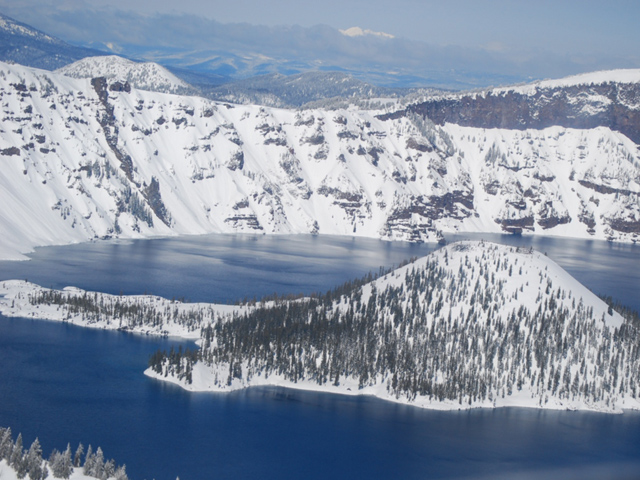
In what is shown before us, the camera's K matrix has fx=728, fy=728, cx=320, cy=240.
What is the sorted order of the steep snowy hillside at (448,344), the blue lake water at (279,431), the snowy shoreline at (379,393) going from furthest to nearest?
the steep snowy hillside at (448,344) < the snowy shoreline at (379,393) < the blue lake water at (279,431)

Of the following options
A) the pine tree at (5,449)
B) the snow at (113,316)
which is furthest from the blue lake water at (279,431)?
the snow at (113,316)

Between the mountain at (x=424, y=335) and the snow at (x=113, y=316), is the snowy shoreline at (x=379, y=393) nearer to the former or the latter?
the mountain at (x=424, y=335)

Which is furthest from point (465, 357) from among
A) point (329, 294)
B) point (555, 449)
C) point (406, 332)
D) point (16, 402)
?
point (16, 402)

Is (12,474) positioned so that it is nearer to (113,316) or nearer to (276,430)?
(276,430)

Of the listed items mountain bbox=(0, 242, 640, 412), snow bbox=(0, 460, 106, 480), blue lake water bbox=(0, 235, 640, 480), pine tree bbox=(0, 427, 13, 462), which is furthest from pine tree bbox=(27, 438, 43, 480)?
mountain bbox=(0, 242, 640, 412)

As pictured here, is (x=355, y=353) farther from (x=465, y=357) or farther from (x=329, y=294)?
(x=329, y=294)

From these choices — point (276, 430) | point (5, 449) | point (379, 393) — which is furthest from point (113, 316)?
point (5, 449)
